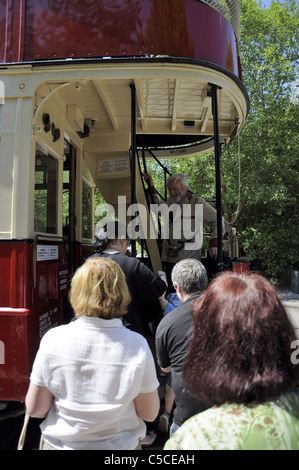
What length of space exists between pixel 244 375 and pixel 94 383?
66 centimetres

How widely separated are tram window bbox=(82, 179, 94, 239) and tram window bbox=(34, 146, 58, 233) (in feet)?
4.74

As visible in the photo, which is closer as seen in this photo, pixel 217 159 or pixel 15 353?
pixel 15 353

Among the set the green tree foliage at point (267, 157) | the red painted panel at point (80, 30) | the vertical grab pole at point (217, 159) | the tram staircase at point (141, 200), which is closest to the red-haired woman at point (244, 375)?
the vertical grab pole at point (217, 159)

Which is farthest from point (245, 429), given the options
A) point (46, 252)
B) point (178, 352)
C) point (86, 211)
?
point (86, 211)

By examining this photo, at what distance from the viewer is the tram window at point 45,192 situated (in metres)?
3.13

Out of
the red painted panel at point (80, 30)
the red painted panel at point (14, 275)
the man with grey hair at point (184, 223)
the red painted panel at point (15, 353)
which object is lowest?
the red painted panel at point (15, 353)

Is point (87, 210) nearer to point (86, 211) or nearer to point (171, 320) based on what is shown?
point (86, 211)

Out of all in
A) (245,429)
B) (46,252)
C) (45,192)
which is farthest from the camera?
(45,192)

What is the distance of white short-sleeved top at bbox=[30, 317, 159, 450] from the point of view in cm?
140

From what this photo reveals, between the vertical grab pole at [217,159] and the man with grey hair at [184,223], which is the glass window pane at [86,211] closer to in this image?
the man with grey hair at [184,223]

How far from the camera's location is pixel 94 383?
4.65 feet

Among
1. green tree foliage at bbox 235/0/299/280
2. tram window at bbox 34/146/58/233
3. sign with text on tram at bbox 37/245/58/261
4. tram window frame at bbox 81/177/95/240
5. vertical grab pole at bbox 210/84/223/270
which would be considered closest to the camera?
sign with text on tram at bbox 37/245/58/261

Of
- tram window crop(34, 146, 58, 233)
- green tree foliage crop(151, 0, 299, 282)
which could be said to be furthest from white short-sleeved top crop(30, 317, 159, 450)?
green tree foliage crop(151, 0, 299, 282)

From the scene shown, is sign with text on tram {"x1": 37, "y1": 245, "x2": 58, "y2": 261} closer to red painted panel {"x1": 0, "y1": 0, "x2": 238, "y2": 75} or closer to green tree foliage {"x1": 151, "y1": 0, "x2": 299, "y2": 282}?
red painted panel {"x1": 0, "y1": 0, "x2": 238, "y2": 75}
